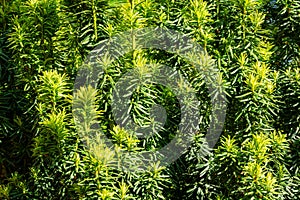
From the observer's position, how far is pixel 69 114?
1878 millimetres

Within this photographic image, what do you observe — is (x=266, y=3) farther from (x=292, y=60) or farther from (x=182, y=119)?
(x=182, y=119)

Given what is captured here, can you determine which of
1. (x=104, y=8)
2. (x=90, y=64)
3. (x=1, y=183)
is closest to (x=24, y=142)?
(x=1, y=183)

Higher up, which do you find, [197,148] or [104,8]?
[104,8]

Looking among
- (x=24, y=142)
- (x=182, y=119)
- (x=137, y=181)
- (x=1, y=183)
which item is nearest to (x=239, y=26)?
(x=182, y=119)

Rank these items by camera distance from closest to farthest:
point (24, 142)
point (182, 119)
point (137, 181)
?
point (137, 181)
point (182, 119)
point (24, 142)

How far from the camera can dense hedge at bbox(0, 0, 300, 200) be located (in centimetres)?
184

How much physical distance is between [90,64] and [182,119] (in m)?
0.41

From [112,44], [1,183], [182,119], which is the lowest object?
[1,183]

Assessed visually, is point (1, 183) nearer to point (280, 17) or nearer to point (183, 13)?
point (183, 13)

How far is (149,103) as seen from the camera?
1881 millimetres

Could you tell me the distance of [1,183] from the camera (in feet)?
7.25

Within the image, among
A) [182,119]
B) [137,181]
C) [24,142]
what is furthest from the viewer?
[24,142]

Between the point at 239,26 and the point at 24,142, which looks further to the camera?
the point at 24,142

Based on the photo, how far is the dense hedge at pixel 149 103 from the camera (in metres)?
1.84
